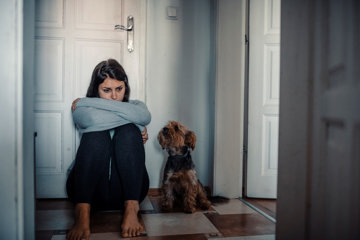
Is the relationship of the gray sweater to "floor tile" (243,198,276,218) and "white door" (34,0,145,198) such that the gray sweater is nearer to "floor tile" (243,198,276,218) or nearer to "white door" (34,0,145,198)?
"white door" (34,0,145,198)

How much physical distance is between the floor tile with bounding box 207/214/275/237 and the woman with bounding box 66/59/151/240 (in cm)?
44

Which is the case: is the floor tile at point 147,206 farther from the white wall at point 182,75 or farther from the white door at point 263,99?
the white door at point 263,99

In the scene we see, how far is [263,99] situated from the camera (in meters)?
2.29

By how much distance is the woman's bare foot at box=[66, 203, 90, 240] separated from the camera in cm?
141

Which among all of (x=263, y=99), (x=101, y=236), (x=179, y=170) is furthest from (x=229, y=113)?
(x=101, y=236)

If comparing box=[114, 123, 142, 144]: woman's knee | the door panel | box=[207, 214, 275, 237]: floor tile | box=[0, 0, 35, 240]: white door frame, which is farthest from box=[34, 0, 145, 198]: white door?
the door panel

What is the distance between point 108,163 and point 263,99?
124cm

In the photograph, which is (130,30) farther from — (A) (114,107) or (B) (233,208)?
(B) (233,208)

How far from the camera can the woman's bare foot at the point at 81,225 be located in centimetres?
141

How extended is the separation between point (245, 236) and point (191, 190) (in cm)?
50

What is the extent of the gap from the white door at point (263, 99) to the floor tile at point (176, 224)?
2.07 ft

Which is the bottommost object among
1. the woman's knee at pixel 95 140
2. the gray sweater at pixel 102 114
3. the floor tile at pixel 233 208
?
the floor tile at pixel 233 208

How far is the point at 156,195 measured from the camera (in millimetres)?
2428

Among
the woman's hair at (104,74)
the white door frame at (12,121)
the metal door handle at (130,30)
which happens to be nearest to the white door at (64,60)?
the metal door handle at (130,30)
